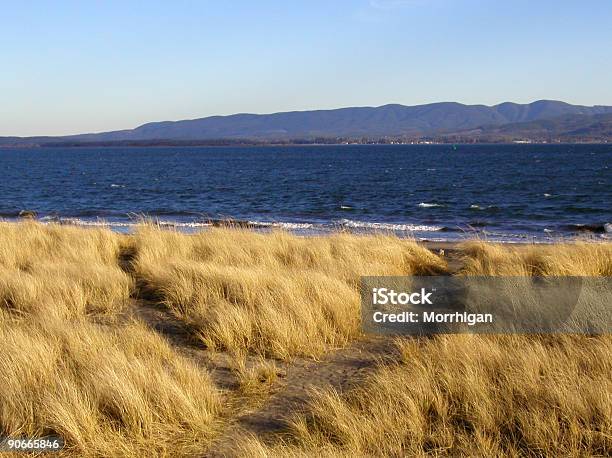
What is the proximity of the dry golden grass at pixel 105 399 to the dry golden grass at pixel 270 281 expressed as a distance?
113cm

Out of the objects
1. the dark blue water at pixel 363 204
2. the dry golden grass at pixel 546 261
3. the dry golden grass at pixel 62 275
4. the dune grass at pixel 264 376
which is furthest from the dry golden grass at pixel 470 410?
the dark blue water at pixel 363 204

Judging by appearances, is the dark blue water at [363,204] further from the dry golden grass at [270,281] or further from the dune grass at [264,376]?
the dune grass at [264,376]

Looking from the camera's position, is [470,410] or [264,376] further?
[264,376]

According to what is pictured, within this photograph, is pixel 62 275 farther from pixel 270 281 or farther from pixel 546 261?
pixel 546 261

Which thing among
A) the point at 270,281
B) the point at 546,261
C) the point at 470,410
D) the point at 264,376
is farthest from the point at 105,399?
the point at 546,261

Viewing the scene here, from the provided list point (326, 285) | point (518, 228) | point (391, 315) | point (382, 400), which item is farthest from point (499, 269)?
point (518, 228)

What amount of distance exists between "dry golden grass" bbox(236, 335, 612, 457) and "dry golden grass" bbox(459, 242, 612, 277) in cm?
352

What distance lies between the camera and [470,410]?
4.66m

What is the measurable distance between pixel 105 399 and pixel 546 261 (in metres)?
7.22

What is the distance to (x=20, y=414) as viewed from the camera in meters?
4.49

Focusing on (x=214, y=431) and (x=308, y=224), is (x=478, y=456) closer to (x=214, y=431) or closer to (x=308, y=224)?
(x=214, y=431)

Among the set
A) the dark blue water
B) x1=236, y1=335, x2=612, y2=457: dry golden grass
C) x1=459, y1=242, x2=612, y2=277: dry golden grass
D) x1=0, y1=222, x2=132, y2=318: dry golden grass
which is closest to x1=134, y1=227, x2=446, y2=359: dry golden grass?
x1=0, y1=222, x2=132, y2=318: dry golden grass

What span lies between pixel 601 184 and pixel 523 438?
5110cm

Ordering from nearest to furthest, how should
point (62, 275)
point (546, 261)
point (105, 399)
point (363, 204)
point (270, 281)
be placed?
1. point (105, 399)
2. point (270, 281)
3. point (62, 275)
4. point (546, 261)
5. point (363, 204)
